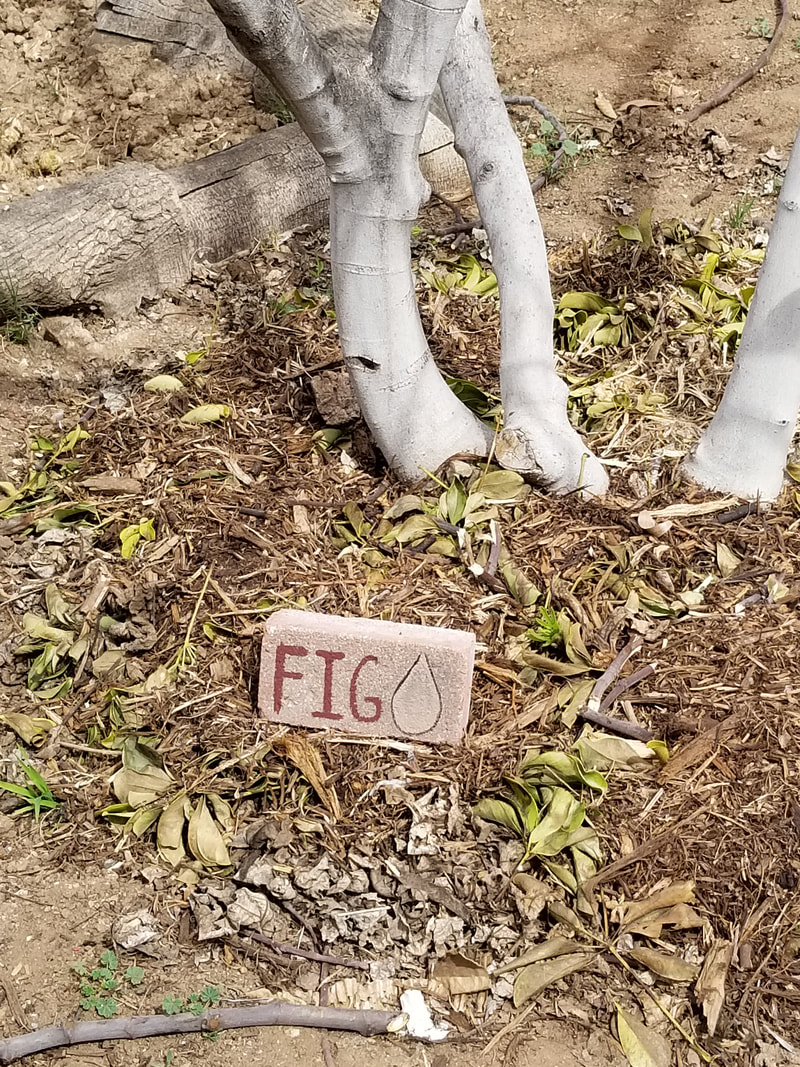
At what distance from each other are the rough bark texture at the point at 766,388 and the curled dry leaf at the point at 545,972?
133 centimetres

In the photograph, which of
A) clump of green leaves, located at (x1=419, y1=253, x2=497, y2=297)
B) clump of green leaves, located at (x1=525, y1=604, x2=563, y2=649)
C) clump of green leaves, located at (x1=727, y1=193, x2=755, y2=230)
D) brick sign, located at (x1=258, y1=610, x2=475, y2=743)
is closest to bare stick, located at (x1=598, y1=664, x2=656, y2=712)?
clump of green leaves, located at (x1=525, y1=604, x2=563, y2=649)

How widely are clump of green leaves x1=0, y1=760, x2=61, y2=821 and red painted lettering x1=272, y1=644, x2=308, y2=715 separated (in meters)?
0.55

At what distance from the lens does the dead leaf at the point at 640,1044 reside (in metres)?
1.97

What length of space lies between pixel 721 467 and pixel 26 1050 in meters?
2.10

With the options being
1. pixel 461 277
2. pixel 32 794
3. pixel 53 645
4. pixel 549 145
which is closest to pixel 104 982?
pixel 32 794

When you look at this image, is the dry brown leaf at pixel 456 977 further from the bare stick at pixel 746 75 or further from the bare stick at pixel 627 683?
the bare stick at pixel 746 75

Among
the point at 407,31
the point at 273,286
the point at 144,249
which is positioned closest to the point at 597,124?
the point at 273,286

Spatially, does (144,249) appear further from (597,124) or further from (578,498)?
(597,124)

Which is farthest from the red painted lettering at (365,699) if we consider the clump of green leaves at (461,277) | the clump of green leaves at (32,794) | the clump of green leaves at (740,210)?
the clump of green leaves at (740,210)

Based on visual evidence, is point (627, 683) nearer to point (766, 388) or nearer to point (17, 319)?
point (766, 388)

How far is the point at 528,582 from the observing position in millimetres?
2635

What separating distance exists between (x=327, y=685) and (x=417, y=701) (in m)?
0.20

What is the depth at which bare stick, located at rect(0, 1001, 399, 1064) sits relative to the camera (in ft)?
6.59

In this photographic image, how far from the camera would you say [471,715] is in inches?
96.1
